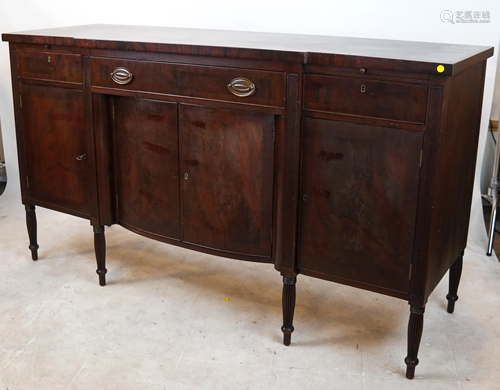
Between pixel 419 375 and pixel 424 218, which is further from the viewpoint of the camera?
pixel 419 375

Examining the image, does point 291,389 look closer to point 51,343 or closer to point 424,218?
point 424,218

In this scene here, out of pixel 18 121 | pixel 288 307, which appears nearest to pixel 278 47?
pixel 288 307

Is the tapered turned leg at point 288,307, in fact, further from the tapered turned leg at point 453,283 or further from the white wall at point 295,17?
the white wall at point 295,17

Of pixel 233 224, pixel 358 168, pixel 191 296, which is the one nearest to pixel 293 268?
pixel 233 224

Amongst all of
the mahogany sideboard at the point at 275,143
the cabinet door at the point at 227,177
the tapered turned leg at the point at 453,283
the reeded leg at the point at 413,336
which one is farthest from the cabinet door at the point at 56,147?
the tapered turned leg at the point at 453,283

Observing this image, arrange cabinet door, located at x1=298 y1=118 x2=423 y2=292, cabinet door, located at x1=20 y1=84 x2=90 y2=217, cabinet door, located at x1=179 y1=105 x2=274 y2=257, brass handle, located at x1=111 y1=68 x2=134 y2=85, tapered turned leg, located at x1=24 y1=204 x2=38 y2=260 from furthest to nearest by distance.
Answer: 1. tapered turned leg, located at x1=24 y1=204 x2=38 y2=260
2. cabinet door, located at x1=20 y1=84 x2=90 y2=217
3. brass handle, located at x1=111 y1=68 x2=134 y2=85
4. cabinet door, located at x1=179 y1=105 x2=274 y2=257
5. cabinet door, located at x1=298 y1=118 x2=423 y2=292

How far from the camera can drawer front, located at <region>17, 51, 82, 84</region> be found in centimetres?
264

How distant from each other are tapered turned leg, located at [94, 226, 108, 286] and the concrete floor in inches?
2.5

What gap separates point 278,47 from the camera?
7.36ft

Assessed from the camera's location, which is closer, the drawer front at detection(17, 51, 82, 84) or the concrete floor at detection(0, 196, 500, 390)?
the concrete floor at detection(0, 196, 500, 390)

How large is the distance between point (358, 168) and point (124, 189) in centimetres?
104

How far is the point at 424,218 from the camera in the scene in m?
2.10

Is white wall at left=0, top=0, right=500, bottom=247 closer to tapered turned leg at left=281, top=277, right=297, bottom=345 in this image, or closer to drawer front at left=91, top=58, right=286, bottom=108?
drawer front at left=91, top=58, right=286, bottom=108

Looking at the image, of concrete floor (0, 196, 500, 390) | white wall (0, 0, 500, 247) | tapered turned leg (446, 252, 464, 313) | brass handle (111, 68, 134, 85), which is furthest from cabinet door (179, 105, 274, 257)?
white wall (0, 0, 500, 247)
